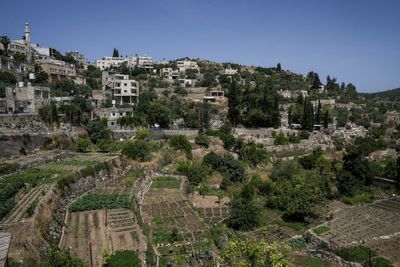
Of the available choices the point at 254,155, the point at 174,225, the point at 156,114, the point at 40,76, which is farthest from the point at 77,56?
the point at 174,225

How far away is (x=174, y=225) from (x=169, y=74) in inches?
2110

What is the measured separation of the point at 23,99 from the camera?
119 ft

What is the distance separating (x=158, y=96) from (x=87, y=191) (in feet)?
111

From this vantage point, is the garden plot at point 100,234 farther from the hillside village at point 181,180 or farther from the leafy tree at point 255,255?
the leafy tree at point 255,255

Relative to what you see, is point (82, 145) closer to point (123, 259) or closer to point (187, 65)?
point (123, 259)

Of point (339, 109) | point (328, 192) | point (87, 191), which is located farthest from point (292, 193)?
point (339, 109)

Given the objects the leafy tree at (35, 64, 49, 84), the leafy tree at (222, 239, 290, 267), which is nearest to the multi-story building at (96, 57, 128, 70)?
the leafy tree at (35, 64, 49, 84)

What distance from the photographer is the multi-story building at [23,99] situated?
115 ft

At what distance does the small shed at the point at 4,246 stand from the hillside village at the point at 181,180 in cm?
8

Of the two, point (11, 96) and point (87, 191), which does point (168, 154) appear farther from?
point (11, 96)

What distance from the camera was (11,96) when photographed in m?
35.3

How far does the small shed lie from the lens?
1146 cm

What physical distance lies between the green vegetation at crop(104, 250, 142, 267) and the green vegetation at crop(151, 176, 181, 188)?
37.3 feet

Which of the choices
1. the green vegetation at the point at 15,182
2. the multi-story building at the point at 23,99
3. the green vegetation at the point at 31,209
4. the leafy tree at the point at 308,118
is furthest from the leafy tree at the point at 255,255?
the leafy tree at the point at 308,118
